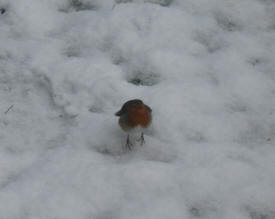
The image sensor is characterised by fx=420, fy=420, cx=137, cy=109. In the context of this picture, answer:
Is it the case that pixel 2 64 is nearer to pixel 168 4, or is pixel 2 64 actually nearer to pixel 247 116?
pixel 168 4

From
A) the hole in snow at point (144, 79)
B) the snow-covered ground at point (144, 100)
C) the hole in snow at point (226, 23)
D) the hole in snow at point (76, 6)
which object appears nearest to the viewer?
the snow-covered ground at point (144, 100)

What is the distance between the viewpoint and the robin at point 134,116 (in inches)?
133

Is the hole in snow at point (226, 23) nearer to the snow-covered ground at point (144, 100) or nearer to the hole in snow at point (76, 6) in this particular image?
the snow-covered ground at point (144, 100)

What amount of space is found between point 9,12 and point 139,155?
2419 mm

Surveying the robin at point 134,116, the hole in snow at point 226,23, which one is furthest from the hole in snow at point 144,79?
the hole in snow at point 226,23

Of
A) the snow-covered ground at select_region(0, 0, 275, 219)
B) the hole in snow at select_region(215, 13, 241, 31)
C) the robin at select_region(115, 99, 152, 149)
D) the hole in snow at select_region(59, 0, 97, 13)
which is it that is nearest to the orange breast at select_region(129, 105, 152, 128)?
the robin at select_region(115, 99, 152, 149)

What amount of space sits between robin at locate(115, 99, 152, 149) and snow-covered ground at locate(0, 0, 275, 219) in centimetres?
27

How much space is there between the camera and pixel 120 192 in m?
3.24

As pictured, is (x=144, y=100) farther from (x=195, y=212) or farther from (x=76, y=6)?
(x=76, y=6)

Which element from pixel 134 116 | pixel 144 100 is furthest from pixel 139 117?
pixel 144 100

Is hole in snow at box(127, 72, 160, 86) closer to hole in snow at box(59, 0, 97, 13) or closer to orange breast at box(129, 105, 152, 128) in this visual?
orange breast at box(129, 105, 152, 128)

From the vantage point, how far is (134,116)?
337 centimetres

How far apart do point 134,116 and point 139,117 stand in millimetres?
42

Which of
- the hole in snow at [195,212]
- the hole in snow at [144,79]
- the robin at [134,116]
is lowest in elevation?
the hole in snow at [195,212]
